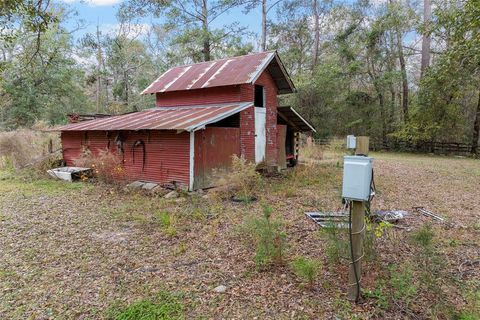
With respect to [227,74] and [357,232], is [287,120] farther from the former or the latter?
[357,232]

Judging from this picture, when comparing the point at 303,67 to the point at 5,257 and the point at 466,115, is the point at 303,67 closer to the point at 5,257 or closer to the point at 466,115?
the point at 466,115

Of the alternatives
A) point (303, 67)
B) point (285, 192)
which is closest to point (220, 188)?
point (285, 192)

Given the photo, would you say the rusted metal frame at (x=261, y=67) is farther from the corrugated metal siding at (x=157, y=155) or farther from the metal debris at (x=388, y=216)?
the metal debris at (x=388, y=216)

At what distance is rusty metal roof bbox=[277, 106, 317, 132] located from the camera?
47.7 ft

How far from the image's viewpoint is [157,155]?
1085 cm

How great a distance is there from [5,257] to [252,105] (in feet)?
29.8

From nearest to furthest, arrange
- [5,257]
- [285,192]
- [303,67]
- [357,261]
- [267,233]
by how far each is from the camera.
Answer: [357,261]
[267,233]
[5,257]
[285,192]
[303,67]

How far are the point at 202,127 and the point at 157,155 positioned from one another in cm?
240

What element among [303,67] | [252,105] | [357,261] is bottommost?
[357,261]

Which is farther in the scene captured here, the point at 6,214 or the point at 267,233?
the point at 6,214

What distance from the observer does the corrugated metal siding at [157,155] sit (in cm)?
1011

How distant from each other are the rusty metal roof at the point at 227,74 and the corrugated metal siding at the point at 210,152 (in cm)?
222

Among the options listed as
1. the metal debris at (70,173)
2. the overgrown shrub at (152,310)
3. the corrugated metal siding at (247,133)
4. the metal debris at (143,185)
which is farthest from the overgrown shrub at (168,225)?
the metal debris at (70,173)

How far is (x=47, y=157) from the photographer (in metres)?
14.0
